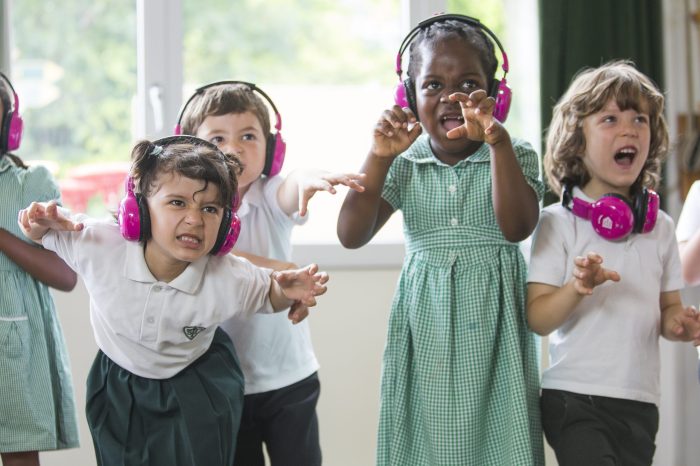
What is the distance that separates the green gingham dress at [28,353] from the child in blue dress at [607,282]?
125 cm

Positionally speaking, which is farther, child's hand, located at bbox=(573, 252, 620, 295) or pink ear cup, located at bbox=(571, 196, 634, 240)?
pink ear cup, located at bbox=(571, 196, 634, 240)

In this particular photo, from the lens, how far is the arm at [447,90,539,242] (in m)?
1.89

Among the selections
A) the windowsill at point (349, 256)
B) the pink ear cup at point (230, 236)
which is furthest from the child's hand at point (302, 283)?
the windowsill at point (349, 256)

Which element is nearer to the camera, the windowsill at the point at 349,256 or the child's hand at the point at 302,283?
the child's hand at the point at 302,283

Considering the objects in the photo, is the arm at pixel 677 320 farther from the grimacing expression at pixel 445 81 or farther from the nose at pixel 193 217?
the nose at pixel 193 217

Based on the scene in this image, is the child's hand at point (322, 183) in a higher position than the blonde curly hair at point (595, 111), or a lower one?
lower

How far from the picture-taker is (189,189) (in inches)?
75.2

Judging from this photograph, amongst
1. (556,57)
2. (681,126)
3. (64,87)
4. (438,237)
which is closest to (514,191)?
(438,237)

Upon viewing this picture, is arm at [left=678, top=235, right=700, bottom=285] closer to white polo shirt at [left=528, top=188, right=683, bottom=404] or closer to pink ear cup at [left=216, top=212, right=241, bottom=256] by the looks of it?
white polo shirt at [left=528, top=188, right=683, bottom=404]

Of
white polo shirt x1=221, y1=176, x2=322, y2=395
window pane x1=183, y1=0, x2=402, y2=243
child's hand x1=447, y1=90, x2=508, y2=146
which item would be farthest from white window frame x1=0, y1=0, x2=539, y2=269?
child's hand x1=447, y1=90, x2=508, y2=146

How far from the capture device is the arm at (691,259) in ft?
7.93

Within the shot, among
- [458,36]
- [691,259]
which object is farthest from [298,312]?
[691,259]

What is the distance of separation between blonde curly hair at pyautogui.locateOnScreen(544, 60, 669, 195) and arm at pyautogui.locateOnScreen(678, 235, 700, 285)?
0.23 meters

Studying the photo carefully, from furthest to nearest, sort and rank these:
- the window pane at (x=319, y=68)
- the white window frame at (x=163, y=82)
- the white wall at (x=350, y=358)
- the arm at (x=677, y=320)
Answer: the window pane at (x=319, y=68), the white wall at (x=350, y=358), the white window frame at (x=163, y=82), the arm at (x=677, y=320)
